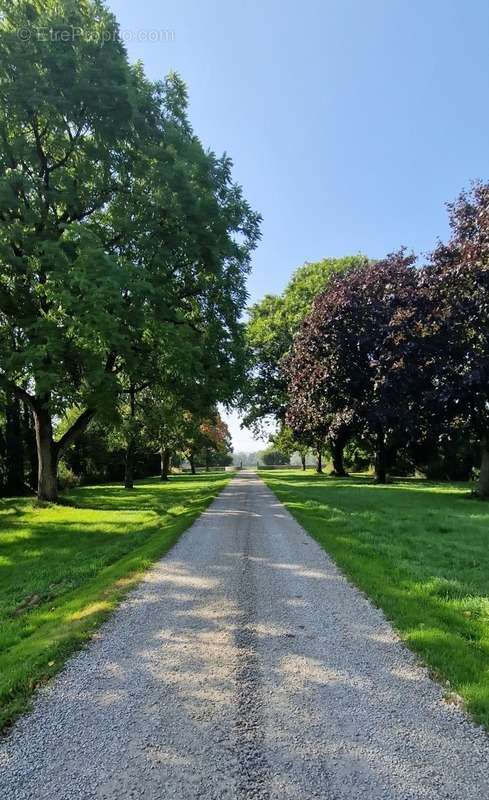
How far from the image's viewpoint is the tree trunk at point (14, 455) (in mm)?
26453

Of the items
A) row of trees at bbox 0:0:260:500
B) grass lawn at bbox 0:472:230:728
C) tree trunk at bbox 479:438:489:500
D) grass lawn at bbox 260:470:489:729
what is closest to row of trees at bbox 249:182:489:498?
tree trunk at bbox 479:438:489:500

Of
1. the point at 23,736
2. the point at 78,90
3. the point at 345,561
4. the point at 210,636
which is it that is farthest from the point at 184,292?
the point at 23,736

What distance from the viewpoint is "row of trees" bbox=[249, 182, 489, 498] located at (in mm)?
17328

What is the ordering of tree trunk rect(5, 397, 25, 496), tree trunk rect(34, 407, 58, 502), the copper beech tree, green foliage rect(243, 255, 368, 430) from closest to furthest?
tree trunk rect(34, 407, 58, 502), the copper beech tree, tree trunk rect(5, 397, 25, 496), green foliage rect(243, 255, 368, 430)

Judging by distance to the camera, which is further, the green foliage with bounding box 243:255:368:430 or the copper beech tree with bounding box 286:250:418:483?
the green foliage with bounding box 243:255:368:430

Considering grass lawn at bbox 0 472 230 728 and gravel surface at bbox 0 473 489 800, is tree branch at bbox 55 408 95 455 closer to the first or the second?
grass lawn at bbox 0 472 230 728

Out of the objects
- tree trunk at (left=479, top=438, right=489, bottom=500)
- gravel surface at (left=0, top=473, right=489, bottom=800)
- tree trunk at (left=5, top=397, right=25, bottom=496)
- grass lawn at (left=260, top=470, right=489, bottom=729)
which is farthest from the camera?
tree trunk at (left=5, top=397, right=25, bottom=496)

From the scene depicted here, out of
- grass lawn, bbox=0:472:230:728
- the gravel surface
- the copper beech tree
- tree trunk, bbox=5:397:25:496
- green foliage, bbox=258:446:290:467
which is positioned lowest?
green foliage, bbox=258:446:290:467

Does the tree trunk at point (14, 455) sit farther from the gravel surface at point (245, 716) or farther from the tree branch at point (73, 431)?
the gravel surface at point (245, 716)

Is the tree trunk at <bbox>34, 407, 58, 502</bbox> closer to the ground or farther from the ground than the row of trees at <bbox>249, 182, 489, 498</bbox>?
closer to the ground

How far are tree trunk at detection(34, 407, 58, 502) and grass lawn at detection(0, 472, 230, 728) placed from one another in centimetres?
143

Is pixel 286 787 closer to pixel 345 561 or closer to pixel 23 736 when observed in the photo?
pixel 23 736

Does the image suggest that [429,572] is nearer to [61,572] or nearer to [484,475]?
[61,572]

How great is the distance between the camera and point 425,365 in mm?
18484
